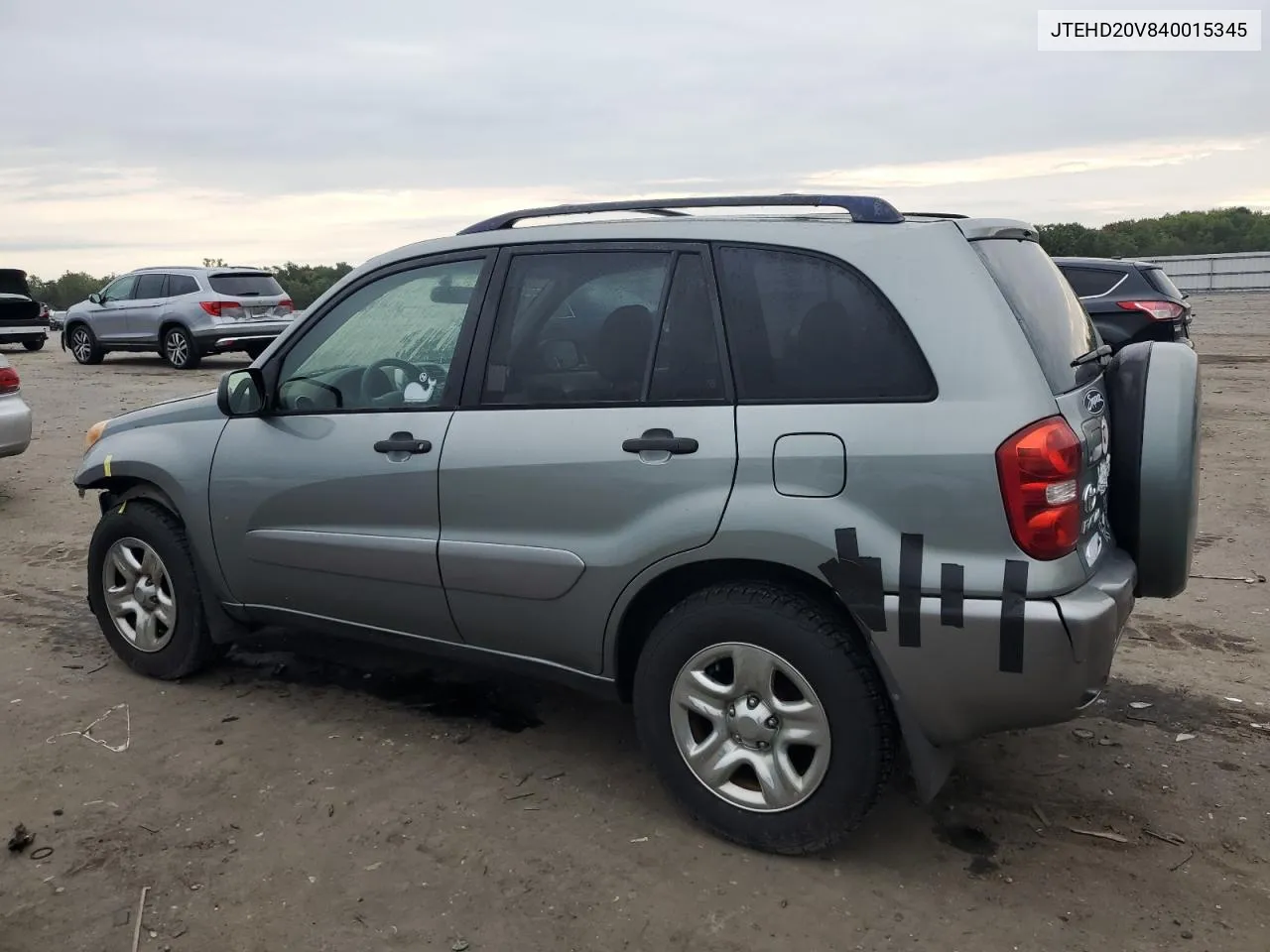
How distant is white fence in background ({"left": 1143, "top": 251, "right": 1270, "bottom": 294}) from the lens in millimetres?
35438

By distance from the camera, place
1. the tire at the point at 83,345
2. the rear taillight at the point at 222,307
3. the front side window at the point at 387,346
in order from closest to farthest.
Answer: the front side window at the point at 387,346 → the rear taillight at the point at 222,307 → the tire at the point at 83,345

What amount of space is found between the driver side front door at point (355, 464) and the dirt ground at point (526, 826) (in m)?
0.49

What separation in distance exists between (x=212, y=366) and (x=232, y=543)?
50.5 ft

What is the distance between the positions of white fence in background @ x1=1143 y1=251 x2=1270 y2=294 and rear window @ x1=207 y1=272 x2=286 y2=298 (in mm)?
28346

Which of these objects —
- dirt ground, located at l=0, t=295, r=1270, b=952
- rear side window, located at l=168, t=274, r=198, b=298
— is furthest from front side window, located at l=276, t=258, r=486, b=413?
rear side window, located at l=168, t=274, r=198, b=298

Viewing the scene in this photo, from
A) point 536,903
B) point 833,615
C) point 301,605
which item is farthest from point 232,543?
point 833,615

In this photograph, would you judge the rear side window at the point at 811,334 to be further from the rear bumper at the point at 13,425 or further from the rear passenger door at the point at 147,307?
the rear passenger door at the point at 147,307

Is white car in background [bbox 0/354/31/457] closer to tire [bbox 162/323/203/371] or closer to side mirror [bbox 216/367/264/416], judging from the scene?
side mirror [bbox 216/367/264/416]

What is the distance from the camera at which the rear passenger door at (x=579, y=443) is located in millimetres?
3281

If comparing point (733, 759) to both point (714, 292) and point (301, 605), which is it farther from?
point (301, 605)

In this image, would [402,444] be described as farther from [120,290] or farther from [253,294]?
[120,290]

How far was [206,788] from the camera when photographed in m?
3.73

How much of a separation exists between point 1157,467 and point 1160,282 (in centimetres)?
963

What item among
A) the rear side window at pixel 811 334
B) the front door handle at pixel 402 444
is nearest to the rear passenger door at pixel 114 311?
the front door handle at pixel 402 444
